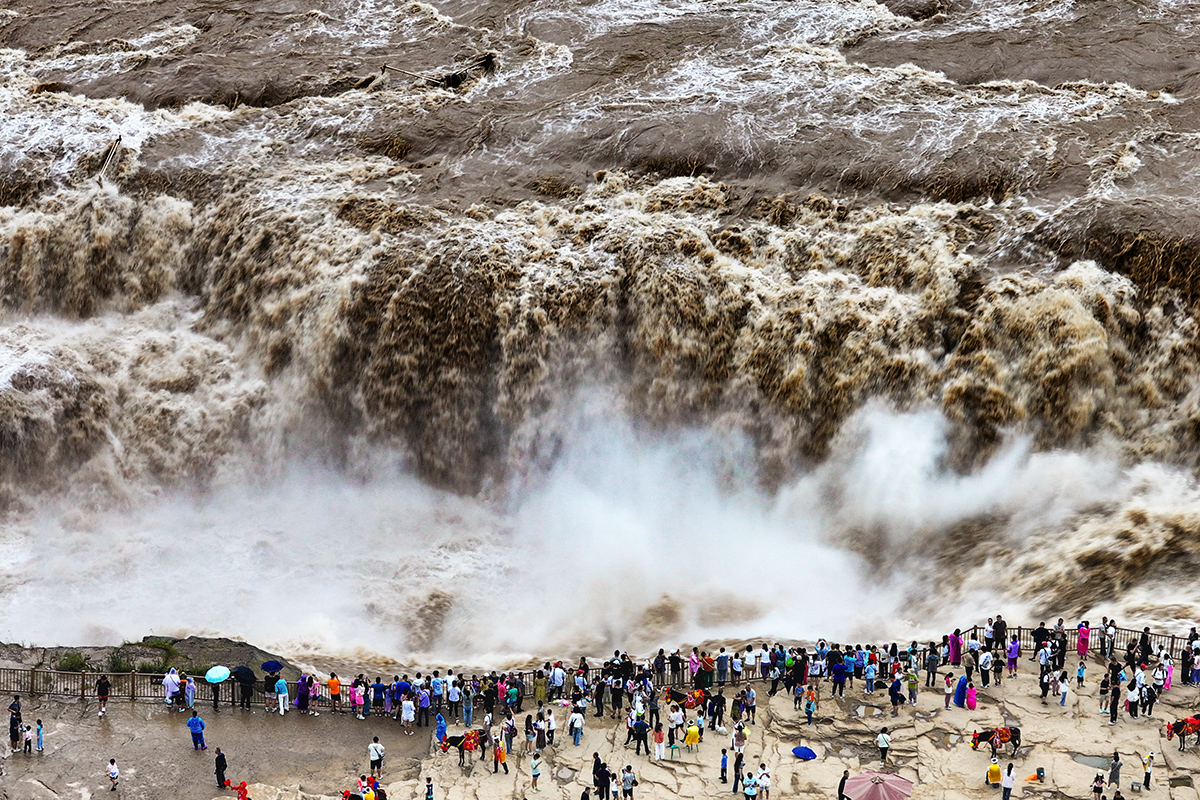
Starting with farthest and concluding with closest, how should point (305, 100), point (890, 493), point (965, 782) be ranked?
point (305, 100), point (890, 493), point (965, 782)

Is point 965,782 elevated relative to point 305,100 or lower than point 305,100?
lower

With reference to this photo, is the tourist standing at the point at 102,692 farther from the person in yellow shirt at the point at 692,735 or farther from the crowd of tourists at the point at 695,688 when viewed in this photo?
the person in yellow shirt at the point at 692,735

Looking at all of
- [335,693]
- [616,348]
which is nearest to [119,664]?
[335,693]

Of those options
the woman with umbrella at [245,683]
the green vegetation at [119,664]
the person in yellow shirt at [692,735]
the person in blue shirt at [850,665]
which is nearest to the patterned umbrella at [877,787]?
the person in yellow shirt at [692,735]

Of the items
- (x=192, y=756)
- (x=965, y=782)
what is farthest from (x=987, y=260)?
(x=192, y=756)

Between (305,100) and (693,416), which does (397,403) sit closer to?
(693,416)

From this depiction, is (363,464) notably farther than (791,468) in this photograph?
Yes
